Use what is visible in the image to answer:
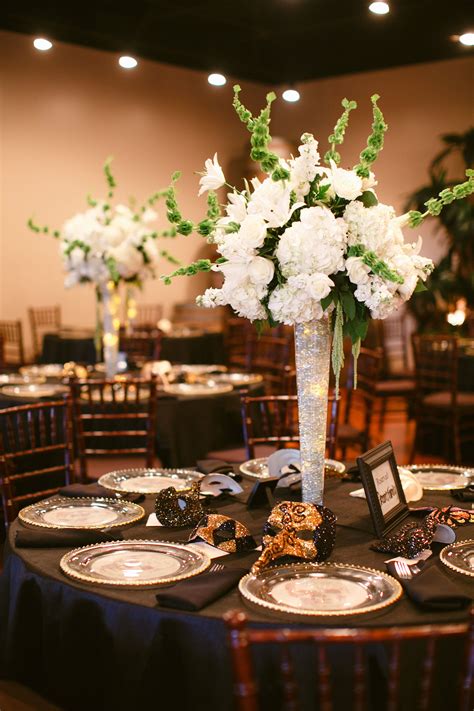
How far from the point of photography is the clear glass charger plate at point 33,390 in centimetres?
500

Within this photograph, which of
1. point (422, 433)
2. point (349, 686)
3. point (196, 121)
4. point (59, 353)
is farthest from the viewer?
point (196, 121)

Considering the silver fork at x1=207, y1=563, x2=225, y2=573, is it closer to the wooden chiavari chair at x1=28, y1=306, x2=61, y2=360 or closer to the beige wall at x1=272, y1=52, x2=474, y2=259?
the wooden chiavari chair at x1=28, y1=306, x2=61, y2=360

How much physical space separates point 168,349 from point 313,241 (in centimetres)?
683

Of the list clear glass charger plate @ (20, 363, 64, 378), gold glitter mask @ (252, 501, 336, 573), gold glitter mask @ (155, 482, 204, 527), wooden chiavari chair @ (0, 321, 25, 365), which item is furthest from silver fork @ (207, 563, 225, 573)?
wooden chiavari chair @ (0, 321, 25, 365)

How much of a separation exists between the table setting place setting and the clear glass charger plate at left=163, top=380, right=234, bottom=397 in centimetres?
202

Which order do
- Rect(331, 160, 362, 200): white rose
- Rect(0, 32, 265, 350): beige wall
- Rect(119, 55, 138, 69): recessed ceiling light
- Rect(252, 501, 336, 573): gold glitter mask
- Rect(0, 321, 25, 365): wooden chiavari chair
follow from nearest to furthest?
1. Rect(252, 501, 336, 573): gold glitter mask
2. Rect(331, 160, 362, 200): white rose
3. Rect(119, 55, 138, 69): recessed ceiling light
4. Rect(0, 321, 25, 365): wooden chiavari chair
5. Rect(0, 32, 265, 350): beige wall

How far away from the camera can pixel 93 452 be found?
4305 millimetres

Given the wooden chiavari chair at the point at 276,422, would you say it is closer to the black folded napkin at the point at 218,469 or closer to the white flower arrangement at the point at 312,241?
the black folded napkin at the point at 218,469

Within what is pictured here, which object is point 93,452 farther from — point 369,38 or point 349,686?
point 369,38

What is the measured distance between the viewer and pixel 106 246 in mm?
5078

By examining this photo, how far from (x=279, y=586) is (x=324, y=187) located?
98 cm

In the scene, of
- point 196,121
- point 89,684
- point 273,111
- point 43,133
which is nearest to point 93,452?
point 89,684

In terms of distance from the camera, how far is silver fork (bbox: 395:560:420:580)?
2.10 metres

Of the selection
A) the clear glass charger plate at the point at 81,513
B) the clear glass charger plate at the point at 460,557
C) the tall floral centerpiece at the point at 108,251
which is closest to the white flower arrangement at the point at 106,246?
the tall floral centerpiece at the point at 108,251
